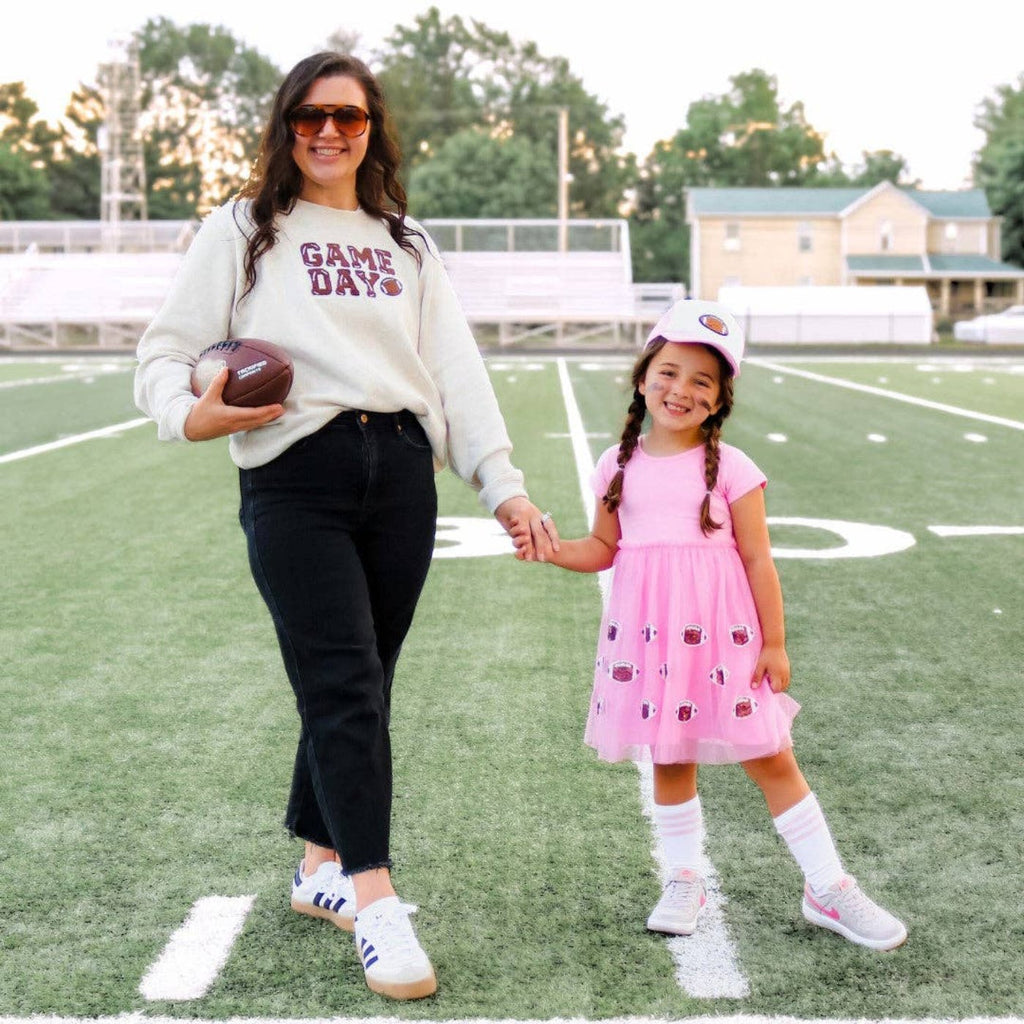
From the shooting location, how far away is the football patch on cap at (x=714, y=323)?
10.6ft

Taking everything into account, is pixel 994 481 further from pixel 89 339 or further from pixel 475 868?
pixel 89 339

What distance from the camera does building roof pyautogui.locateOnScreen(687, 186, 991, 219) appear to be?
6253 centimetres

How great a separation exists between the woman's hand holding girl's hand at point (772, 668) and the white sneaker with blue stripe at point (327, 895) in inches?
35.8

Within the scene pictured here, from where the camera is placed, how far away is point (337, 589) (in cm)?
304

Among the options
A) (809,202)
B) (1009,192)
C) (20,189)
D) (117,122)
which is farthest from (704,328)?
(20,189)

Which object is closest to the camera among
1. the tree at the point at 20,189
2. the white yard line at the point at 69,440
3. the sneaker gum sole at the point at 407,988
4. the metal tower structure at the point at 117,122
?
the sneaker gum sole at the point at 407,988

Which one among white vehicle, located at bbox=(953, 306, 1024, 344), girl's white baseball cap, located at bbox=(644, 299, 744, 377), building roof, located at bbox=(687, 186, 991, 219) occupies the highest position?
building roof, located at bbox=(687, 186, 991, 219)

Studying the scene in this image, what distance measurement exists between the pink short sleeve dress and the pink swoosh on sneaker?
31cm

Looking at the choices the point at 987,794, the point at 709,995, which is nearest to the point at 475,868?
the point at 709,995

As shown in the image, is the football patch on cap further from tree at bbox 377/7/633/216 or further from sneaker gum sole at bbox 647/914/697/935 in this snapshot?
tree at bbox 377/7/633/216

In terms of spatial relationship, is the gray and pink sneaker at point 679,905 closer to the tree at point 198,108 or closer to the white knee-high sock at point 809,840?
the white knee-high sock at point 809,840

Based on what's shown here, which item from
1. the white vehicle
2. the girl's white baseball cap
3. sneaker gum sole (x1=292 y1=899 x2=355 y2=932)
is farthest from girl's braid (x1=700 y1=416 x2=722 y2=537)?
the white vehicle

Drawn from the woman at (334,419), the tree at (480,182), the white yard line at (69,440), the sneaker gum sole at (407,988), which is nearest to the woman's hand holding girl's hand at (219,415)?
the woman at (334,419)

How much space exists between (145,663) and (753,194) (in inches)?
2392
